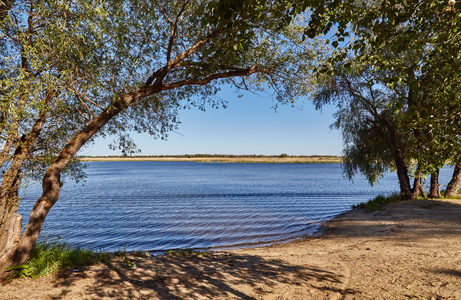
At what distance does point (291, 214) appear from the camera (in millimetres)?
23281

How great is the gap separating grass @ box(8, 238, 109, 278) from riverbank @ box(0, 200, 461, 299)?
0.91 ft

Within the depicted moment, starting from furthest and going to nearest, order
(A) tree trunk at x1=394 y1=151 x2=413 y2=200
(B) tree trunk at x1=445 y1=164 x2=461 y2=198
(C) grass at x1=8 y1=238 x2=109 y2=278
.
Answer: (B) tree trunk at x1=445 y1=164 x2=461 y2=198 < (A) tree trunk at x1=394 y1=151 x2=413 y2=200 < (C) grass at x1=8 y1=238 x2=109 y2=278

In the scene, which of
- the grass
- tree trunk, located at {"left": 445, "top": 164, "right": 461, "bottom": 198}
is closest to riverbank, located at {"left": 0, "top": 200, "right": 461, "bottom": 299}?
the grass

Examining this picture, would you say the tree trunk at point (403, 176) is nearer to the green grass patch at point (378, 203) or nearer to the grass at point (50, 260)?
the green grass patch at point (378, 203)

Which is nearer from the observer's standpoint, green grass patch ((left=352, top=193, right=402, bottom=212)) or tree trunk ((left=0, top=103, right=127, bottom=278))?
tree trunk ((left=0, top=103, right=127, bottom=278))

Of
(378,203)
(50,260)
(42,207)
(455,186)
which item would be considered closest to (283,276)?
(50,260)

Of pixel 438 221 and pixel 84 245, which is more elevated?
pixel 438 221

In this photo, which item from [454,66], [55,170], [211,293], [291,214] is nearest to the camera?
[454,66]

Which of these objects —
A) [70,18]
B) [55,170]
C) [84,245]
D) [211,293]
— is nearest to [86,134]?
[55,170]

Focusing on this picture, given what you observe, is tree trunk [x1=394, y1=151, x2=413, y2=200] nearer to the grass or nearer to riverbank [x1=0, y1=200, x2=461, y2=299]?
riverbank [x1=0, y1=200, x2=461, y2=299]

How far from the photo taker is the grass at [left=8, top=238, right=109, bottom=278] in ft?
24.0

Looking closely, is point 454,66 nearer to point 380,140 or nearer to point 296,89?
point 296,89

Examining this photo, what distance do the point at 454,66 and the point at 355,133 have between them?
649 inches

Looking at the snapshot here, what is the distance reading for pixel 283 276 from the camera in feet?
25.1
